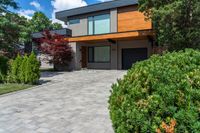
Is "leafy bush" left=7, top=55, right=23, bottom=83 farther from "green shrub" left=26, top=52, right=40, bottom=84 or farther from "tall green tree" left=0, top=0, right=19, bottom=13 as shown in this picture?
"tall green tree" left=0, top=0, right=19, bottom=13

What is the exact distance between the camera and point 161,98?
2924 mm

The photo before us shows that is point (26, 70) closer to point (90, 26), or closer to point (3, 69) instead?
point (3, 69)

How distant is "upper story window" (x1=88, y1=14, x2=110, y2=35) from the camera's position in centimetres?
2111

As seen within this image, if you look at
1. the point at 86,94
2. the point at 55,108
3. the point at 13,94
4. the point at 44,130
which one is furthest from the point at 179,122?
the point at 13,94

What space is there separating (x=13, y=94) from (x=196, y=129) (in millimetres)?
9205

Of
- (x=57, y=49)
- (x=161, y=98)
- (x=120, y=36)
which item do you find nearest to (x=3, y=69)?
(x=57, y=49)

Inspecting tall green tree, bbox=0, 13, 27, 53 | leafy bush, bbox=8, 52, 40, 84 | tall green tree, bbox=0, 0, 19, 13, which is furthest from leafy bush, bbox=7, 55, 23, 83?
tall green tree, bbox=0, 0, 19, 13

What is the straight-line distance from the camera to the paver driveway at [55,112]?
5.75m

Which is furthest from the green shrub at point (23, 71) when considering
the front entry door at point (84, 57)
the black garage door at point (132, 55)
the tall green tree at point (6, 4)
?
the black garage door at point (132, 55)

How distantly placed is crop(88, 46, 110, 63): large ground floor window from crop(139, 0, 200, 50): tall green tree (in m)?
8.33

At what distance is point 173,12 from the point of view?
13164 mm

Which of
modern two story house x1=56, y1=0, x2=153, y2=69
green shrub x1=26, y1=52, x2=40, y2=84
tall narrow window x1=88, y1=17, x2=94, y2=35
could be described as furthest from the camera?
tall narrow window x1=88, y1=17, x2=94, y2=35

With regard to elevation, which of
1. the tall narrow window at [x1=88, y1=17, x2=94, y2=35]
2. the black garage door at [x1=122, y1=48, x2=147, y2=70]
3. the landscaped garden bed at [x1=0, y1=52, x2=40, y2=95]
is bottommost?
the landscaped garden bed at [x1=0, y1=52, x2=40, y2=95]

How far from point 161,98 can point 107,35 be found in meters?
16.7
